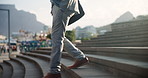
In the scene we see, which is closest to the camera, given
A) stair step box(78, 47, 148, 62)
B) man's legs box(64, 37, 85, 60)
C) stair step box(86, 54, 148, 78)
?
stair step box(86, 54, 148, 78)

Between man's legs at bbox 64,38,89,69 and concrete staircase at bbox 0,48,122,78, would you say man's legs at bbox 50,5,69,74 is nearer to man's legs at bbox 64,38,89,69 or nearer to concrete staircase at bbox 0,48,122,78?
concrete staircase at bbox 0,48,122,78

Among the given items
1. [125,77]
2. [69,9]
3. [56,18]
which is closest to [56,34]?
[56,18]

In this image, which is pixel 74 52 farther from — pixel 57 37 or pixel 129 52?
pixel 129 52

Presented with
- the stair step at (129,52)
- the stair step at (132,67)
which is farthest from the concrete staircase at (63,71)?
the stair step at (129,52)

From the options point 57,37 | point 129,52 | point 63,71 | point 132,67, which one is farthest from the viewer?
point 63,71

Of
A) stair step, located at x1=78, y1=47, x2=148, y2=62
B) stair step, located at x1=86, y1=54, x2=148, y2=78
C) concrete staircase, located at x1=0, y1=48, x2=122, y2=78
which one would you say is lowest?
concrete staircase, located at x1=0, y1=48, x2=122, y2=78

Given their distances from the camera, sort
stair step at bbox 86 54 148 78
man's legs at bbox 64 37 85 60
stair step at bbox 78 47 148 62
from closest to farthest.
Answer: stair step at bbox 86 54 148 78 → stair step at bbox 78 47 148 62 → man's legs at bbox 64 37 85 60

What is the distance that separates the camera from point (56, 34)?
2.78 metres

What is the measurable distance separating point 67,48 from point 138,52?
113 centimetres

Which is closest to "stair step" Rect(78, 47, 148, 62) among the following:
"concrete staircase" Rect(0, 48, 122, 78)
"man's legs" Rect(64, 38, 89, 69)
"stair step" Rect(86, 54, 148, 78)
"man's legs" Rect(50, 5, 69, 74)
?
"stair step" Rect(86, 54, 148, 78)

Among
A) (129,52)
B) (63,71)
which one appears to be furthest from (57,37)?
(63,71)

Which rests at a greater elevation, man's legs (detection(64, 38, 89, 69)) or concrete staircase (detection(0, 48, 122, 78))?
man's legs (detection(64, 38, 89, 69))

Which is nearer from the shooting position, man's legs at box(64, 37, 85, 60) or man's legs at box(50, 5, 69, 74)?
man's legs at box(50, 5, 69, 74)

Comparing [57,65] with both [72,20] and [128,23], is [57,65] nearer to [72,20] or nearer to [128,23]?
[72,20]
